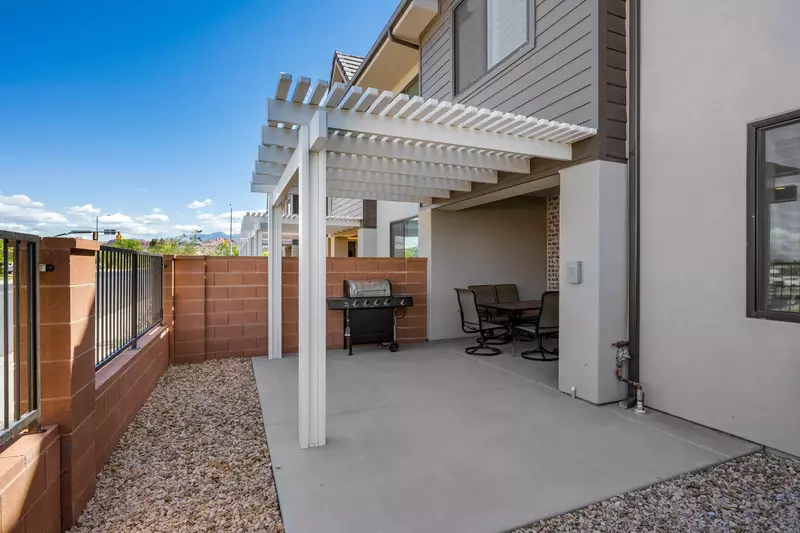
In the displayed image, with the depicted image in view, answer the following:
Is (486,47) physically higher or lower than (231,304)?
higher

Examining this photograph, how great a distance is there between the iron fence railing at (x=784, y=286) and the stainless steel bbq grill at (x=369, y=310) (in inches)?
172

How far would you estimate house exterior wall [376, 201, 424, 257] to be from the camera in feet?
29.3

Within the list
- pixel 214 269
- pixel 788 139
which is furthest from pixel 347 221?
pixel 788 139

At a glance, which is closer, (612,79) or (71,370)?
(71,370)

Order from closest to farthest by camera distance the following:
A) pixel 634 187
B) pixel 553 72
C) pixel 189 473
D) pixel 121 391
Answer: pixel 189 473
pixel 121 391
pixel 634 187
pixel 553 72

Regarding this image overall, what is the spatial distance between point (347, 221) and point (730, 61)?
905 cm

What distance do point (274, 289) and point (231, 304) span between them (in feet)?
2.34

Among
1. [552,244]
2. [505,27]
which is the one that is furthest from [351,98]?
[552,244]

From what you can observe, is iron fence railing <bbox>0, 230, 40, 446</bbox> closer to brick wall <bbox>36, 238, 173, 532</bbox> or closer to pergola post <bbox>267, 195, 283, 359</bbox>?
brick wall <bbox>36, 238, 173, 532</bbox>

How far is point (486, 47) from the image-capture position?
601 cm

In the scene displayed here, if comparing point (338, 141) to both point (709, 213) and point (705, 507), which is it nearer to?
point (709, 213)

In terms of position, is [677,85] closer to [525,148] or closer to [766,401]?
[525,148]

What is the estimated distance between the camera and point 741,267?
3.25m

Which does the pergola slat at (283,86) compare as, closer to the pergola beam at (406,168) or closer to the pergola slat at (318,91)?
the pergola slat at (318,91)
